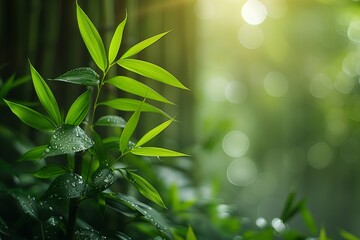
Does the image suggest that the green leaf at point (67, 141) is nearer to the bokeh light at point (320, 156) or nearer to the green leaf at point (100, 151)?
the green leaf at point (100, 151)

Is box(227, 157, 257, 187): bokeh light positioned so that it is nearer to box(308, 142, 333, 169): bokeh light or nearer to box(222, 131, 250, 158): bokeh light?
box(222, 131, 250, 158): bokeh light

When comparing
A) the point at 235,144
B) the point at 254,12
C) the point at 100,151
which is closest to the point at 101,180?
the point at 100,151

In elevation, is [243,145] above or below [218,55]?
below

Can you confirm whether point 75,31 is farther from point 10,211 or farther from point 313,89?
point 313,89

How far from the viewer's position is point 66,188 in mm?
699

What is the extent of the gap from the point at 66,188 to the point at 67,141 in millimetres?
63

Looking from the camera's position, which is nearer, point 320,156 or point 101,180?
point 101,180

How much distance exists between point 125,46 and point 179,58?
37 cm

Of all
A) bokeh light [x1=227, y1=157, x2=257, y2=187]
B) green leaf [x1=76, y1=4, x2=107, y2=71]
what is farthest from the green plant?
bokeh light [x1=227, y1=157, x2=257, y2=187]

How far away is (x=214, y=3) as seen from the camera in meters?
3.67

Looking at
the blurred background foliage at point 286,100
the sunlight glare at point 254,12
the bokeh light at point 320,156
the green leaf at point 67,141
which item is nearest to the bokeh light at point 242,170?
the blurred background foliage at point 286,100

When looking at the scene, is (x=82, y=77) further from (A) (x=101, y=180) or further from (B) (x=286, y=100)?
(B) (x=286, y=100)

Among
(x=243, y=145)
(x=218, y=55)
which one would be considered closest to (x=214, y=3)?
(x=218, y=55)

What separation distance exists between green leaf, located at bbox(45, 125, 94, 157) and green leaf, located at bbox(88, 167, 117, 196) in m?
0.06
